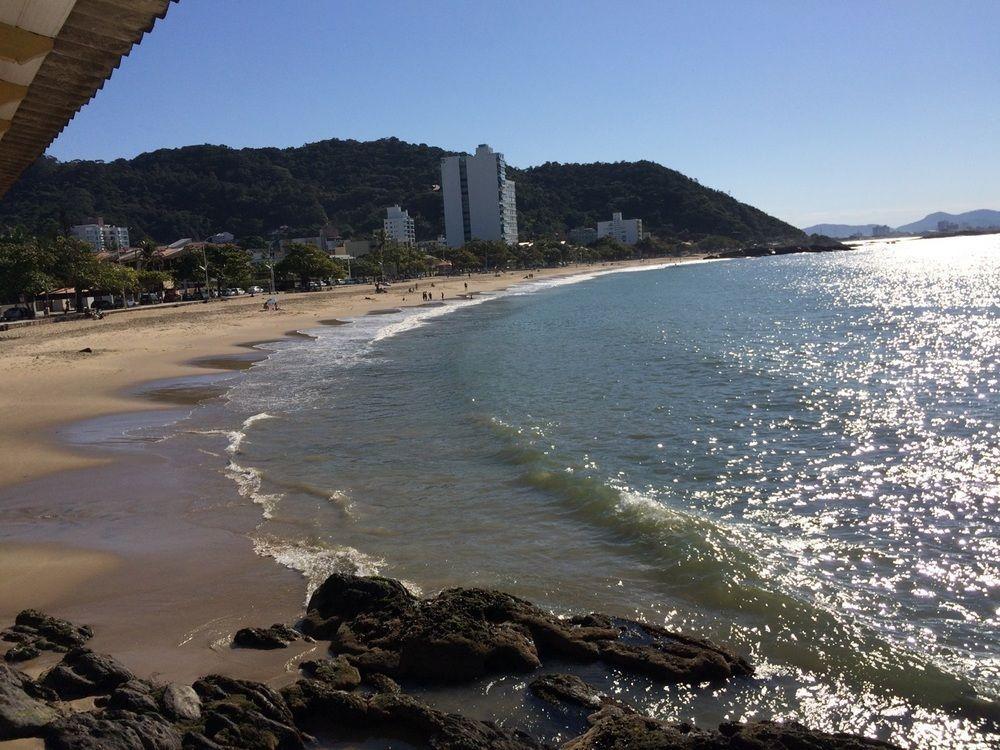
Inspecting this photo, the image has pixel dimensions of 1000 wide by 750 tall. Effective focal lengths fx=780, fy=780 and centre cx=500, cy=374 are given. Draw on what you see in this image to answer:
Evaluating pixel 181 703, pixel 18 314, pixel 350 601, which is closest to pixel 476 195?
pixel 18 314

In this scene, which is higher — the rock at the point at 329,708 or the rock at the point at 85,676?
the rock at the point at 85,676

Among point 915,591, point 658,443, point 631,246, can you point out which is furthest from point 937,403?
point 631,246

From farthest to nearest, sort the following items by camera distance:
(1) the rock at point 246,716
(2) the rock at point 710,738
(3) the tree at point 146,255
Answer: (3) the tree at point 146,255 → (1) the rock at point 246,716 → (2) the rock at point 710,738

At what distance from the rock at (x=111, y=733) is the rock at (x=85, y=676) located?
0.92 meters

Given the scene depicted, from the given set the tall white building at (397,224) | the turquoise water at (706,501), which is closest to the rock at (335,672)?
the turquoise water at (706,501)

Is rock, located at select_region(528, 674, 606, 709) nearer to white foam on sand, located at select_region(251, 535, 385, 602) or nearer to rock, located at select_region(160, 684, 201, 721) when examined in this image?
rock, located at select_region(160, 684, 201, 721)

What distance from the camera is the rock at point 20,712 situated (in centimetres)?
469

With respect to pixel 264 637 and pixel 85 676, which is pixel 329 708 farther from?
pixel 85 676

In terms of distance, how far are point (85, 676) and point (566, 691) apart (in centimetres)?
355

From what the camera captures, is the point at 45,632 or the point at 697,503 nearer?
the point at 45,632

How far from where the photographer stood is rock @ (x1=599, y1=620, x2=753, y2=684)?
19.9ft

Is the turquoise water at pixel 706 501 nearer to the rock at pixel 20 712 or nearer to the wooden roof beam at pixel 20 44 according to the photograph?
the rock at pixel 20 712

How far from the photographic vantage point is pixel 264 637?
262 inches

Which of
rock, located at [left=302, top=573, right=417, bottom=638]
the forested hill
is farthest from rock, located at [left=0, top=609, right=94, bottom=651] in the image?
the forested hill
